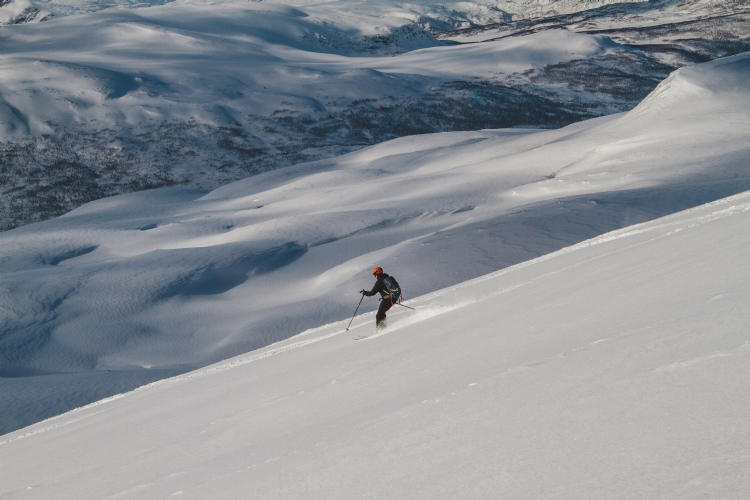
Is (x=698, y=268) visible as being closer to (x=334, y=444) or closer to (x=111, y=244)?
(x=334, y=444)

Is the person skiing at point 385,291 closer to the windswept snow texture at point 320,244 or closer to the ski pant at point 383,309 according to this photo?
the ski pant at point 383,309

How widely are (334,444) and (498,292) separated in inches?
178

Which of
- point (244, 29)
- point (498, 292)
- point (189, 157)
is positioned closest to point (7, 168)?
point (189, 157)

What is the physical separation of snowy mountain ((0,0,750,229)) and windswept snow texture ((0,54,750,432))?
25587 mm

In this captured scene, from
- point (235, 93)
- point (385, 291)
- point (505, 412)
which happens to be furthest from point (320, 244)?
point (235, 93)

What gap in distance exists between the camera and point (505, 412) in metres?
3.07

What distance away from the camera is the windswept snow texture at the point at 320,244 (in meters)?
16.0

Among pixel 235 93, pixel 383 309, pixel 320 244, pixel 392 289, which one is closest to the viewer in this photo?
pixel 383 309

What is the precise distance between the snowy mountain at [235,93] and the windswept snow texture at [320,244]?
25.6 meters

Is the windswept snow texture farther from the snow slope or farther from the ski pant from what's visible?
the snow slope

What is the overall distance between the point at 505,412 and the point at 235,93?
232 ft

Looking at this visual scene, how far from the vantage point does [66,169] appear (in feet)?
175

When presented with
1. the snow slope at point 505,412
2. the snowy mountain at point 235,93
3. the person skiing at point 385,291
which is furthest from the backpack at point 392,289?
the snowy mountain at point 235,93

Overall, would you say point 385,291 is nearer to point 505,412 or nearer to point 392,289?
point 392,289
